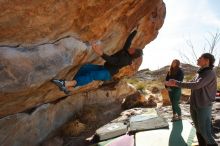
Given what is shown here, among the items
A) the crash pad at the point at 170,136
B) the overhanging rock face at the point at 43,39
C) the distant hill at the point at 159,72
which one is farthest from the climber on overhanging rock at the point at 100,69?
the distant hill at the point at 159,72

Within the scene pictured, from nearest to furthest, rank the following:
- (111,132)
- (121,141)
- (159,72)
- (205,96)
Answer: (205,96) → (121,141) → (111,132) → (159,72)

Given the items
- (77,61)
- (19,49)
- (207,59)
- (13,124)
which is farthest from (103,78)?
(13,124)

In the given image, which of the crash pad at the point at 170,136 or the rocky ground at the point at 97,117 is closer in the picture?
the crash pad at the point at 170,136

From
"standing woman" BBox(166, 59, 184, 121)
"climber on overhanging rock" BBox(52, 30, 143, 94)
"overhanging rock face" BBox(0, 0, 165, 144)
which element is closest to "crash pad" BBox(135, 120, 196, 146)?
"standing woman" BBox(166, 59, 184, 121)

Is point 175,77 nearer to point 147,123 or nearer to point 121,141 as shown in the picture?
point 147,123

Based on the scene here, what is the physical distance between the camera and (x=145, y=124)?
10180 millimetres

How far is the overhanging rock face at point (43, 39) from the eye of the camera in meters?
7.04

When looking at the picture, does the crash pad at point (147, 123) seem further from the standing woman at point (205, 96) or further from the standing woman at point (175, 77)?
the standing woman at point (205, 96)

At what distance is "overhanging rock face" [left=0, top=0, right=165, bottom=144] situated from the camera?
23.1 feet

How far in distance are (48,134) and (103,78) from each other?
4.33 meters

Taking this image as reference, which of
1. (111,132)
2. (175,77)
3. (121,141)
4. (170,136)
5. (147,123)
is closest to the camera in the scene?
(170,136)

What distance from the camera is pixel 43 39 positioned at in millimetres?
7762

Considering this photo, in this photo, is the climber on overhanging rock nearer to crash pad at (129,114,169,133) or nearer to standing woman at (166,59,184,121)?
standing woman at (166,59,184,121)

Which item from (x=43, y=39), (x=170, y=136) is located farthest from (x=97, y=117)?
(x=43, y=39)
